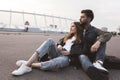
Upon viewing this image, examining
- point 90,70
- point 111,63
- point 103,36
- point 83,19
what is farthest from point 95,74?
point 83,19

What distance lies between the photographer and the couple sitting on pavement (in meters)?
4.92

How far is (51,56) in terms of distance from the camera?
5.26m

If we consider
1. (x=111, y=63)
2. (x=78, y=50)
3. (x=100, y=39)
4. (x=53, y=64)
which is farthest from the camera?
(x=111, y=63)

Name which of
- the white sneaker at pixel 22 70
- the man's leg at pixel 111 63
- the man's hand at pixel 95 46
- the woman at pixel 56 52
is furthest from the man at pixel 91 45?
the white sneaker at pixel 22 70

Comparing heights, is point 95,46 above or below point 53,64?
above

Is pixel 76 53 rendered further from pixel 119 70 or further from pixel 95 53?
pixel 119 70

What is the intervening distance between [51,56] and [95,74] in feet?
3.34

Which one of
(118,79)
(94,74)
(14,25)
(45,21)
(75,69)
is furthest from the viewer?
(45,21)

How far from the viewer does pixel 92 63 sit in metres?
5.09

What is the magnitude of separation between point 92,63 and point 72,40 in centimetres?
62

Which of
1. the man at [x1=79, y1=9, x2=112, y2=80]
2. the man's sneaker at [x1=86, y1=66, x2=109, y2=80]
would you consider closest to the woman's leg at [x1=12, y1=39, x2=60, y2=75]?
the man at [x1=79, y1=9, x2=112, y2=80]

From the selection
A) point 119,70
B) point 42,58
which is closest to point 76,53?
point 42,58

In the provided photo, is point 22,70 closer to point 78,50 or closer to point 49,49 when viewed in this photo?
point 49,49

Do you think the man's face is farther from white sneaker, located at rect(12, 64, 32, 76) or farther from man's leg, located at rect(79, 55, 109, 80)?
white sneaker, located at rect(12, 64, 32, 76)
